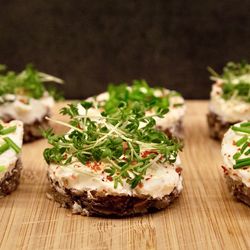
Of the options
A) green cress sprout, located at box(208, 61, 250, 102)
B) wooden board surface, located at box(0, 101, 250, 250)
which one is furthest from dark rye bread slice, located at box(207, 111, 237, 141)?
wooden board surface, located at box(0, 101, 250, 250)

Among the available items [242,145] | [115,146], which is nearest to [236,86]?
[242,145]

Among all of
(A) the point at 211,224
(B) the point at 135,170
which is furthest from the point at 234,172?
(B) the point at 135,170

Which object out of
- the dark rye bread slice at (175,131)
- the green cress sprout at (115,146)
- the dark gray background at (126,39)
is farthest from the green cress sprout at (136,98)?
the dark gray background at (126,39)

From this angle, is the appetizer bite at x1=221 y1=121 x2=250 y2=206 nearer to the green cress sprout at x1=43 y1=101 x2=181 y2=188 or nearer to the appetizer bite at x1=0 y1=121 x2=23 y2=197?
the green cress sprout at x1=43 y1=101 x2=181 y2=188

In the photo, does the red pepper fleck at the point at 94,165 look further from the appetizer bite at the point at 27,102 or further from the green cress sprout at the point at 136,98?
the appetizer bite at the point at 27,102

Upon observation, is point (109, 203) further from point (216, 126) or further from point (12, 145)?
point (216, 126)

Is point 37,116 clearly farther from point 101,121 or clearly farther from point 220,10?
point 220,10
